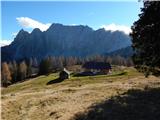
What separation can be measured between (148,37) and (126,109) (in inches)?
467

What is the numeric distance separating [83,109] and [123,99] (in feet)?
19.9

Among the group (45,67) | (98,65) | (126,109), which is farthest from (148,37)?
(45,67)

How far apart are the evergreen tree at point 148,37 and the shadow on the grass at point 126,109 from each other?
628cm

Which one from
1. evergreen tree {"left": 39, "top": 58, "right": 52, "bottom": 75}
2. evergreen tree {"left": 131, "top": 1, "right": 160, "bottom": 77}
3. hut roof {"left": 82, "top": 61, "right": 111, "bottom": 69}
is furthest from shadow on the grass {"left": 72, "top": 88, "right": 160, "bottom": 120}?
evergreen tree {"left": 39, "top": 58, "right": 52, "bottom": 75}

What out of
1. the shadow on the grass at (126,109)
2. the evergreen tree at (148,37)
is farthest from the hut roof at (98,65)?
the shadow on the grass at (126,109)

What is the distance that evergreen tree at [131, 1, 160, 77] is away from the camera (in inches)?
1516

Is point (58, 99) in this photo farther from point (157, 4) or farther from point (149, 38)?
point (157, 4)

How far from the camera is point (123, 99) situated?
121 feet

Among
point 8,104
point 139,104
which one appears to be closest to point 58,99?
point 8,104

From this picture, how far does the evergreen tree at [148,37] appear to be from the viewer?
38.5 meters

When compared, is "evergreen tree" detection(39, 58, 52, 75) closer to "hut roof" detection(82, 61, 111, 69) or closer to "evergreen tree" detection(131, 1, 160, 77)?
"hut roof" detection(82, 61, 111, 69)

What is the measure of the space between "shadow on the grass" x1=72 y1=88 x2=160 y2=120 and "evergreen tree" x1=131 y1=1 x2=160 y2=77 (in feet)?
20.6

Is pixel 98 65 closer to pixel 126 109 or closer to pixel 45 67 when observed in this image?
pixel 45 67

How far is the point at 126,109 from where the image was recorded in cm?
3112
